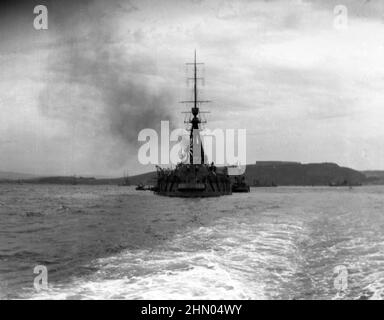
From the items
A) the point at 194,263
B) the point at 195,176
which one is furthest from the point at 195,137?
the point at 194,263

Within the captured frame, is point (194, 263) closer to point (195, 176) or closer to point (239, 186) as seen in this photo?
point (195, 176)

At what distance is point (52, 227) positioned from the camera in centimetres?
2744

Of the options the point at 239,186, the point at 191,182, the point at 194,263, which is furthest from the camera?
the point at 239,186

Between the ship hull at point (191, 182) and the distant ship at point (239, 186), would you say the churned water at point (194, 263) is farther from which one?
the distant ship at point (239, 186)

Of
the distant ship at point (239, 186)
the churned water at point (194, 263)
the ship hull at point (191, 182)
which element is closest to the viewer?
the churned water at point (194, 263)

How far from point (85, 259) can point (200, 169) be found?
69.1 metres

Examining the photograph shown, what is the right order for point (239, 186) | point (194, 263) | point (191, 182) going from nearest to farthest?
point (194, 263) → point (191, 182) → point (239, 186)

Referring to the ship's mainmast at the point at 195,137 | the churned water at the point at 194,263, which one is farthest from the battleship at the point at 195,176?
the churned water at the point at 194,263

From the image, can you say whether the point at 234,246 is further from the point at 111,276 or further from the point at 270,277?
the point at 111,276

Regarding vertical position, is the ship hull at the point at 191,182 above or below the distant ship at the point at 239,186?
above

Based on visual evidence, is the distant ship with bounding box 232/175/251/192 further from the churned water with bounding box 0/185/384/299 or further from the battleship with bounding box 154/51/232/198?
the churned water with bounding box 0/185/384/299

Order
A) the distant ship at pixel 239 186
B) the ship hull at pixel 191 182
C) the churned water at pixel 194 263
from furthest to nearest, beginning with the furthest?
the distant ship at pixel 239 186 < the ship hull at pixel 191 182 < the churned water at pixel 194 263
